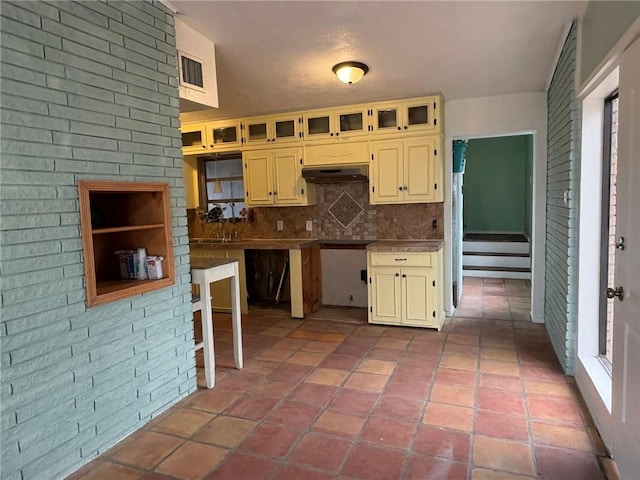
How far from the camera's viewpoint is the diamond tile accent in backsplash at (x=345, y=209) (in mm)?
4984

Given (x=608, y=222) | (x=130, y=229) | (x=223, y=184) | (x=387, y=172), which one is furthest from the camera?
(x=223, y=184)

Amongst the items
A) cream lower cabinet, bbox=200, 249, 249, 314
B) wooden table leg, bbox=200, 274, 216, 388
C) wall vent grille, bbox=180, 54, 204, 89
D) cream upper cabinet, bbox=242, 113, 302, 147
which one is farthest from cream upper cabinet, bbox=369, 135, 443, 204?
wooden table leg, bbox=200, 274, 216, 388

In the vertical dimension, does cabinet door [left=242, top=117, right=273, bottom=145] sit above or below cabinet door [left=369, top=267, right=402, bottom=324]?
Answer: above

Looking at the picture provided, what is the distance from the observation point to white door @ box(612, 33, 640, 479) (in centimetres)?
160

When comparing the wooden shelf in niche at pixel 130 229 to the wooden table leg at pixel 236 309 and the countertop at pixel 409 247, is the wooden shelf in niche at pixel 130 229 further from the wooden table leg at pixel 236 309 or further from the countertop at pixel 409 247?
the countertop at pixel 409 247

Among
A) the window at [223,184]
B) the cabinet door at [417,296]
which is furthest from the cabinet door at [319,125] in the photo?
the cabinet door at [417,296]

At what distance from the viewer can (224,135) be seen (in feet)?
16.3

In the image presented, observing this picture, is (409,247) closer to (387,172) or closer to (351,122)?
(387,172)

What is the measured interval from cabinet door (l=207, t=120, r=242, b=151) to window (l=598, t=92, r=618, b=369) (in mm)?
3660

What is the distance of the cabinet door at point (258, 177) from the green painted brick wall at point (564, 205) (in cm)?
293

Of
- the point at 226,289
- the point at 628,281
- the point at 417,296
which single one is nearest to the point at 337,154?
the point at 417,296

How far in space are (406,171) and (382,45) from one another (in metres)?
1.61

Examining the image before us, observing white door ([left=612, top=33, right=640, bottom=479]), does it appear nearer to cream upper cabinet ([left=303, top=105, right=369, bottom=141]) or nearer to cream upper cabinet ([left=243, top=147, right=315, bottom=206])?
cream upper cabinet ([left=303, top=105, right=369, bottom=141])

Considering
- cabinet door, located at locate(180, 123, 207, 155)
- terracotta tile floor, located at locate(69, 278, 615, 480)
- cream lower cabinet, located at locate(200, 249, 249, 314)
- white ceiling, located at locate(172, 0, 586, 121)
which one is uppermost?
white ceiling, located at locate(172, 0, 586, 121)
